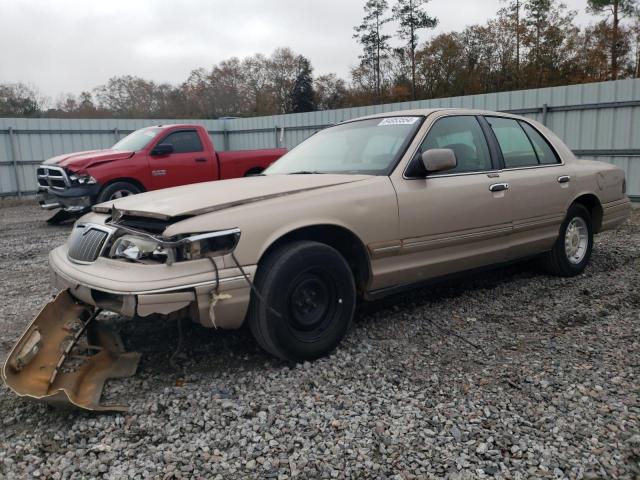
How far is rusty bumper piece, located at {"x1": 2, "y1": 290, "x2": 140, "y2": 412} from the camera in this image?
279cm

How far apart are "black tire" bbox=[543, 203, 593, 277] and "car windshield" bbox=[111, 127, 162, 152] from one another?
7.74 metres

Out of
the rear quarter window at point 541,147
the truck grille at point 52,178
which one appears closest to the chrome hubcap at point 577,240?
the rear quarter window at point 541,147

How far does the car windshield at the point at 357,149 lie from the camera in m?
3.97

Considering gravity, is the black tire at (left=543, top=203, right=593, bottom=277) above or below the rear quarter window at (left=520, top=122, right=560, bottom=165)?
below

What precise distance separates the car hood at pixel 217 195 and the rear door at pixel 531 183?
1635 millimetres

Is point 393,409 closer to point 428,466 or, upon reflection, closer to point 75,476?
point 428,466

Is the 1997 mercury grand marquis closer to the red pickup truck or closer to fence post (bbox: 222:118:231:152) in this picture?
the red pickup truck

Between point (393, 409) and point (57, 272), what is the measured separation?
224 cm

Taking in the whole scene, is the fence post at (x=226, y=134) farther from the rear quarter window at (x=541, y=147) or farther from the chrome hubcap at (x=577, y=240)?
the chrome hubcap at (x=577, y=240)

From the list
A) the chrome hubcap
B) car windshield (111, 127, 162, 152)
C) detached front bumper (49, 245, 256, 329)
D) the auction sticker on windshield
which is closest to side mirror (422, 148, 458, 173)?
the auction sticker on windshield

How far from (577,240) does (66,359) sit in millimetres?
4754

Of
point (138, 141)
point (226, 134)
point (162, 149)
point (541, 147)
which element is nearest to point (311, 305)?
point (541, 147)

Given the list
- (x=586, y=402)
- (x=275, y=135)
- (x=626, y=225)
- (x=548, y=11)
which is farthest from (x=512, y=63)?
(x=586, y=402)

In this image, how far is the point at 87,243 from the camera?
329cm
